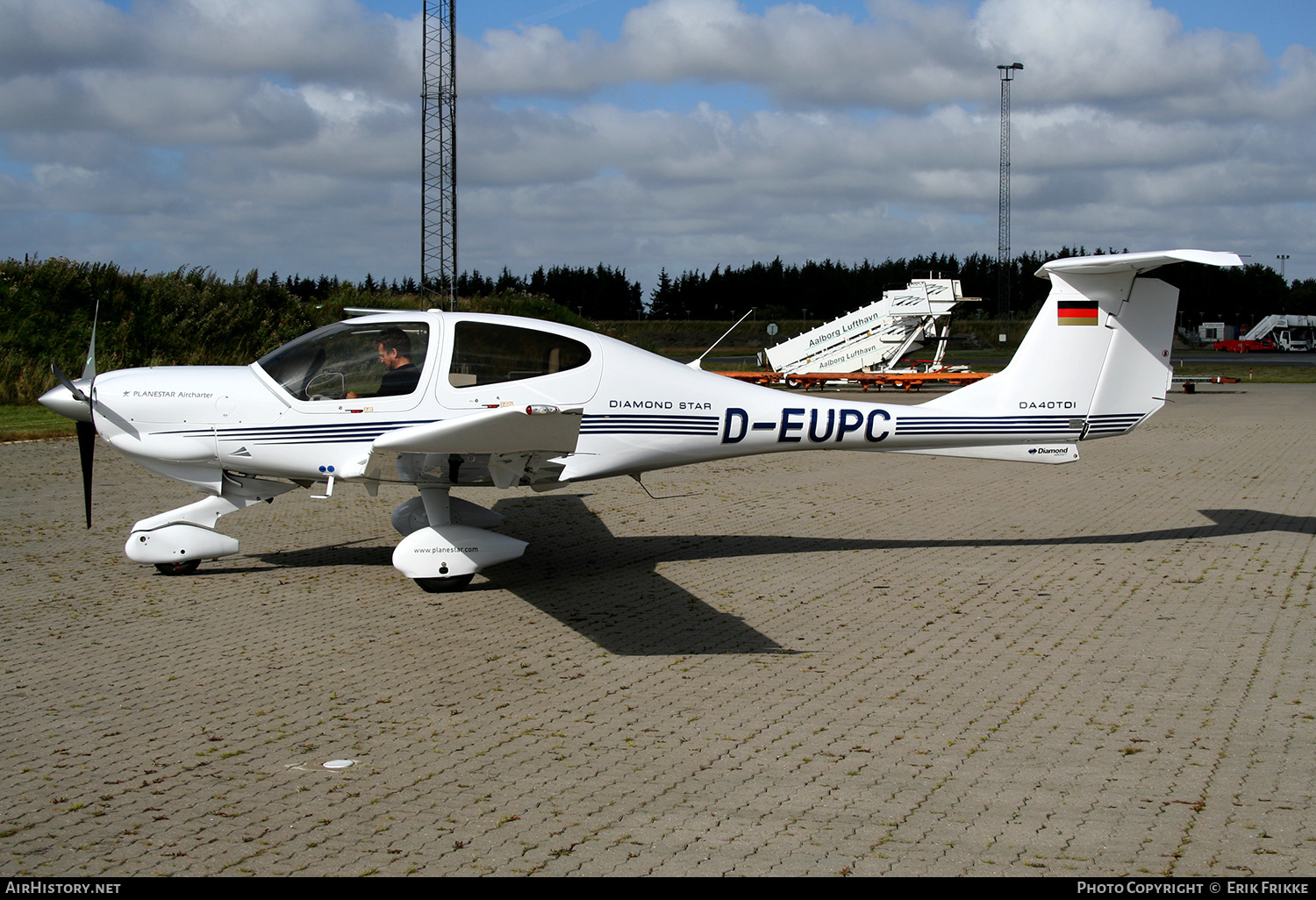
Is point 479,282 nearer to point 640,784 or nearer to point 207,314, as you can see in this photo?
point 207,314

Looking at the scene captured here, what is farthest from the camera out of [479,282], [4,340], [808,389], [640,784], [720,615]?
[479,282]

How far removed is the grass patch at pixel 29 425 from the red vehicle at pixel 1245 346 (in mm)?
78959

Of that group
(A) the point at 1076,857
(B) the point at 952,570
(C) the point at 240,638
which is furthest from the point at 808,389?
(A) the point at 1076,857

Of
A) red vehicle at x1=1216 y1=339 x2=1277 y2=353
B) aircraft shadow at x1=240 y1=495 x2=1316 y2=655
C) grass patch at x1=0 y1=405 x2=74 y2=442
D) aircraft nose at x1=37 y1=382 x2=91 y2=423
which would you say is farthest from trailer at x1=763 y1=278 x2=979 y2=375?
red vehicle at x1=1216 y1=339 x2=1277 y2=353

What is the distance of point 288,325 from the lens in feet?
91.6

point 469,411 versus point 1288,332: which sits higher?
point 1288,332

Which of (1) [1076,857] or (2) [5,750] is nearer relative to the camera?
(1) [1076,857]

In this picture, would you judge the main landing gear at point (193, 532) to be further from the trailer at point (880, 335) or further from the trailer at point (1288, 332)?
the trailer at point (1288, 332)

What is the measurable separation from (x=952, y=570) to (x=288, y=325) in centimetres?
2338

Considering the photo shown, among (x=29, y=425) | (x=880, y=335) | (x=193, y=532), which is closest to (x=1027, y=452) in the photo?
(x=193, y=532)

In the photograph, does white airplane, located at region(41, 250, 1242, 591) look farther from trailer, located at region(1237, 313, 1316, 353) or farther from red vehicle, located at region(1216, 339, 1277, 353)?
trailer, located at region(1237, 313, 1316, 353)

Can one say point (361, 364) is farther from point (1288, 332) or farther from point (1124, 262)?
point (1288, 332)

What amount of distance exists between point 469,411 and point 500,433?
192 cm

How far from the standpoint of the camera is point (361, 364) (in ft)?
27.1
